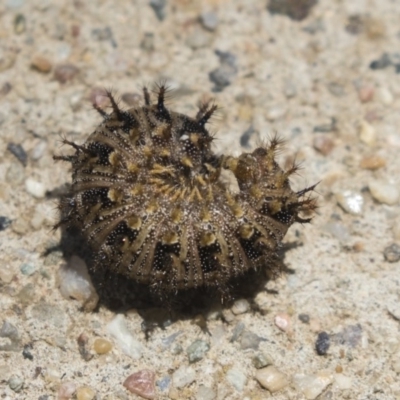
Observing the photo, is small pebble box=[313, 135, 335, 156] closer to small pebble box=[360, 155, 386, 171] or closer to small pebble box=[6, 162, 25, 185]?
small pebble box=[360, 155, 386, 171]

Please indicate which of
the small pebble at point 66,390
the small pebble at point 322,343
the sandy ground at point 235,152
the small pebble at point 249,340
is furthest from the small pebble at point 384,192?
the small pebble at point 66,390

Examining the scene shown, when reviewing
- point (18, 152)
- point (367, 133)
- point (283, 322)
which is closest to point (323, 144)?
point (367, 133)

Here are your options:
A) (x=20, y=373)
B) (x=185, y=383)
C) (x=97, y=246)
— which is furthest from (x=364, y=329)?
(x=20, y=373)

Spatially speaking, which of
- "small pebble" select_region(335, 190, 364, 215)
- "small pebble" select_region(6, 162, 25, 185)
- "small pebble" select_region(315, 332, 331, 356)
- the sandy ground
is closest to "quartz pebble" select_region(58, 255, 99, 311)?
the sandy ground

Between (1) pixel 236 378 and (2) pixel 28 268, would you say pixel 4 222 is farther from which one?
(1) pixel 236 378

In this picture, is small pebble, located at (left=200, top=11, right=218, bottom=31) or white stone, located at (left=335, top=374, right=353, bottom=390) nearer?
white stone, located at (left=335, top=374, right=353, bottom=390)

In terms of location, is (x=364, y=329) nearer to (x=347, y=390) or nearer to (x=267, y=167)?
(x=347, y=390)
